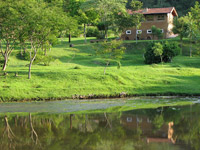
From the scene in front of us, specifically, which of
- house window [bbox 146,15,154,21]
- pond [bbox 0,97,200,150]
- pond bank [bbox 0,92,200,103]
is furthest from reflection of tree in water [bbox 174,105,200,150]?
house window [bbox 146,15,154,21]

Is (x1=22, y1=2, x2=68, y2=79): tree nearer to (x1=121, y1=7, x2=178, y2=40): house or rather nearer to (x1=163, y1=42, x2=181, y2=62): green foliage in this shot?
(x1=163, y1=42, x2=181, y2=62): green foliage

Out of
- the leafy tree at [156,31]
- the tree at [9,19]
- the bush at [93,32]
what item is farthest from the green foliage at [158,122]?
the bush at [93,32]

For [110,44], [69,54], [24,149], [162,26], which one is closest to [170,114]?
[24,149]

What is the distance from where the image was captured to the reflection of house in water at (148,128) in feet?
67.0

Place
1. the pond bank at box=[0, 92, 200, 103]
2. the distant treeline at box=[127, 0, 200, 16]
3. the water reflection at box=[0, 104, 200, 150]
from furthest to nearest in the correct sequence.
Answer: the distant treeline at box=[127, 0, 200, 16] < the pond bank at box=[0, 92, 200, 103] < the water reflection at box=[0, 104, 200, 150]

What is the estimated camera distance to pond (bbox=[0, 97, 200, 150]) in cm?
1950

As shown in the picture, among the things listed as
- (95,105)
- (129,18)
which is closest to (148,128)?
(95,105)

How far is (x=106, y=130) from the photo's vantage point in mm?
23062

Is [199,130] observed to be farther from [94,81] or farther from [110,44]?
[110,44]

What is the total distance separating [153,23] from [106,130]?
200ft

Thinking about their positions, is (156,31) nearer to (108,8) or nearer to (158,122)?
(108,8)

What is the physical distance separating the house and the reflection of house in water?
176 feet

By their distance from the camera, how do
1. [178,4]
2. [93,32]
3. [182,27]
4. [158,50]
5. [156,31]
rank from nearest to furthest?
1. [158,50]
2. [182,27]
3. [156,31]
4. [93,32]
5. [178,4]

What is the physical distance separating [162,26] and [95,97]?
48.1 m
